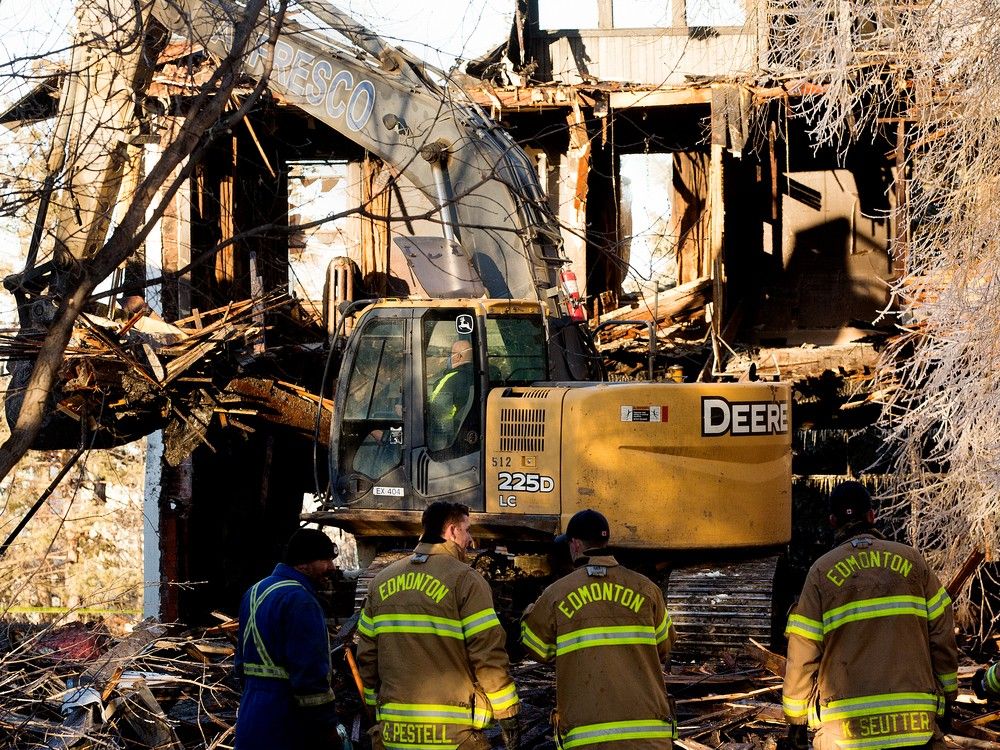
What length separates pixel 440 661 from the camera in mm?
5551

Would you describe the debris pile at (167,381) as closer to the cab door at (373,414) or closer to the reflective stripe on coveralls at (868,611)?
the cab door at (373,414)

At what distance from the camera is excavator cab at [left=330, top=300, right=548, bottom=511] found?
30.8 ft

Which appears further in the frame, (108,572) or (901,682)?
(108,572)

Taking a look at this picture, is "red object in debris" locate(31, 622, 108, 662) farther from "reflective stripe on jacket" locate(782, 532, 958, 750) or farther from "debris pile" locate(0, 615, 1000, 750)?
"reflective stripe on jacket" locate(782, 532, 958, 750)

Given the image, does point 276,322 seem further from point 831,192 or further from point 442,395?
point 831,192

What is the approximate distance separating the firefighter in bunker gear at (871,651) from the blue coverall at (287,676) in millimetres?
2071

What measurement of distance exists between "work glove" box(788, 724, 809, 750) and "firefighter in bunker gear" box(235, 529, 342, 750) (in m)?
2.07

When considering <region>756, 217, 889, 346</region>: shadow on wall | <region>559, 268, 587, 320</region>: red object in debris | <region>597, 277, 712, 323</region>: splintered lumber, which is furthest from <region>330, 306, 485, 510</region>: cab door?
<region>756, 217, 889, 346</region>: shadow on wall

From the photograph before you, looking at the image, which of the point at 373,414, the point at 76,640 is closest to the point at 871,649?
the point at 373,414

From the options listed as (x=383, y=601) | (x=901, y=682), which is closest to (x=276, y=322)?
(x=383, y=601)

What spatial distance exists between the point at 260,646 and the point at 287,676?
0.57ft

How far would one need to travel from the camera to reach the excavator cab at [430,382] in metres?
9.38

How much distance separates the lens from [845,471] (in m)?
15.4

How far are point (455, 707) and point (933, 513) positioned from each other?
534 centimetres
